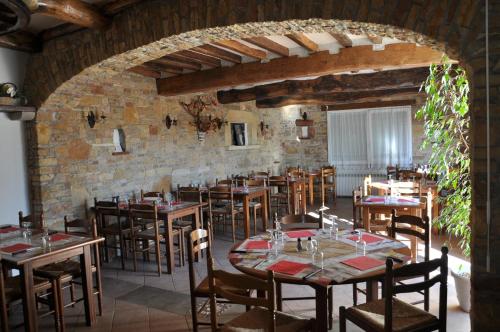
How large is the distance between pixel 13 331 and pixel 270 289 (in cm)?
264

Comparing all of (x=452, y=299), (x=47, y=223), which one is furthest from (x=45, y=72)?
(x=452, y=299)

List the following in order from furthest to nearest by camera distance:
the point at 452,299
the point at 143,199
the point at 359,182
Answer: the point at 359,182 < the point at 143,199 < the point at 452,299

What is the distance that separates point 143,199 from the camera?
18.5 ft

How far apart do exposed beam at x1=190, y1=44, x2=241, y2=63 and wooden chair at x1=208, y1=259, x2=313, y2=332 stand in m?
3.44

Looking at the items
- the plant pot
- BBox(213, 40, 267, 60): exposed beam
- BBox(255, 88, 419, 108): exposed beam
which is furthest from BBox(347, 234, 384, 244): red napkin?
BBox(255, 88, 419, 108): exposed beam

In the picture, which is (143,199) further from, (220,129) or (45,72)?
(220,129)

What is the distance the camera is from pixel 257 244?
10.0ft

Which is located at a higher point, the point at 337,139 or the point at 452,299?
the point at 337,139

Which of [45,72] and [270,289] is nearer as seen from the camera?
[270,289]

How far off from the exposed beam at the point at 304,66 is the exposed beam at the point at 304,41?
195 millimetres

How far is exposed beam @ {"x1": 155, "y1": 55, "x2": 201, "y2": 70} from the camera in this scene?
5.56 metres

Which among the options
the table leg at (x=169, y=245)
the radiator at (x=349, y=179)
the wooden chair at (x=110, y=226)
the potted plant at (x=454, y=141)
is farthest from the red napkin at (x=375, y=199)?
the radiator at (x=349, y=179)

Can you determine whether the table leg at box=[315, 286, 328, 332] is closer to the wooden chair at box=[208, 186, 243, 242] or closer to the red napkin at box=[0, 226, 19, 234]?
the red napkin at box=[0, 226, 19, 234]

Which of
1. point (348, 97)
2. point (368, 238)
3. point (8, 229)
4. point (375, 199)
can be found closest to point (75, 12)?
point (8, 229)
